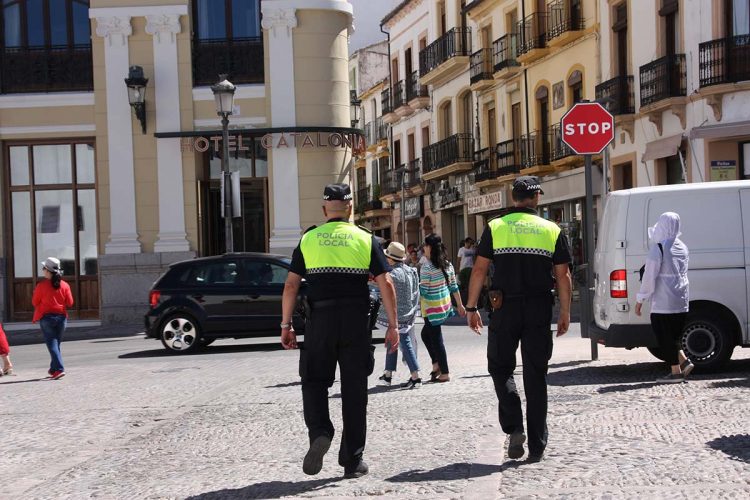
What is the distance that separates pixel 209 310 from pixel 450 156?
88.8ft

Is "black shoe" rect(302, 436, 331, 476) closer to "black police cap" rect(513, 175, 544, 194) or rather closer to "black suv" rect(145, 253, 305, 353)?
"black police cap" rect(513, 175, 544, 194)

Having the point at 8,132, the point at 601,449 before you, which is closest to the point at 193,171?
the point at 8,132

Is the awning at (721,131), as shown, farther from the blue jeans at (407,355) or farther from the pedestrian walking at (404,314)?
the blue jeans at (407,355)

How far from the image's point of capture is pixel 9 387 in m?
14.9

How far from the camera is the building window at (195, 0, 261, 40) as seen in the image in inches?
1128

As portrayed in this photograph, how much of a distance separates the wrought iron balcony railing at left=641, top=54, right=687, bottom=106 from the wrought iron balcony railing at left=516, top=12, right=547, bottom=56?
24.9 feet

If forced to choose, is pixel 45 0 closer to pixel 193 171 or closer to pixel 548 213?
pixel 193 171

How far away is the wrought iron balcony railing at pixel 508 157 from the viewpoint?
38688 mm

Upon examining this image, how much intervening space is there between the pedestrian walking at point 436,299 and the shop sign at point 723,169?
15.1m

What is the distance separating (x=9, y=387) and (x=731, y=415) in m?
8.92

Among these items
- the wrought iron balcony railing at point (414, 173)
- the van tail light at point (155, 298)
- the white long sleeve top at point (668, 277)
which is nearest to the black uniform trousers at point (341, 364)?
the white long sleeve top at point (668, 277)

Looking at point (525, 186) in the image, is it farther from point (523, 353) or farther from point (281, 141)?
point (281, 141)

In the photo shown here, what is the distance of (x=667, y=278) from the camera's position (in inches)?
450

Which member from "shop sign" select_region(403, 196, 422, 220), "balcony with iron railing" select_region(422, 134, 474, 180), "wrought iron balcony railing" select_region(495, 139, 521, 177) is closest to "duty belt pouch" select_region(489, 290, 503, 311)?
"wrought iron balcony railing" select_region(495, 139, 521, 177)
